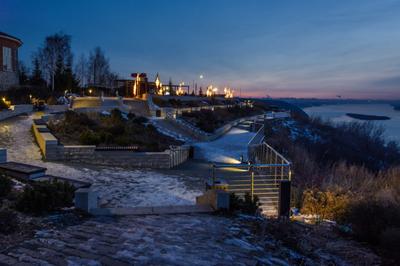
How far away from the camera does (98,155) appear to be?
48.0 ft

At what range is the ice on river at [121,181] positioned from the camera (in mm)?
9688

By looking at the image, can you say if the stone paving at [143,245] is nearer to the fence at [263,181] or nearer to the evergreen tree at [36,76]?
the fence at [263,181]

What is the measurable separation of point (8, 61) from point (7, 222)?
39939mm

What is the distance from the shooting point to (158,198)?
9.91 m

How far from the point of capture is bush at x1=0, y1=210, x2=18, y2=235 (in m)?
5.23

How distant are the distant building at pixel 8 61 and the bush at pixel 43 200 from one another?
36.8 meters

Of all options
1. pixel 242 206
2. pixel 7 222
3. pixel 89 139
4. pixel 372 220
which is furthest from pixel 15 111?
pixel 372 220

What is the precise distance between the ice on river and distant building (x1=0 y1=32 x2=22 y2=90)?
2574cm

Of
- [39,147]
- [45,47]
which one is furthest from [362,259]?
[45,47]

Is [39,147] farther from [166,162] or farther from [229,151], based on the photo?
[229,151]

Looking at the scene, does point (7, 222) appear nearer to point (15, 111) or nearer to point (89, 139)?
point (89, 139)

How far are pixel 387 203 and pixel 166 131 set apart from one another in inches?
819

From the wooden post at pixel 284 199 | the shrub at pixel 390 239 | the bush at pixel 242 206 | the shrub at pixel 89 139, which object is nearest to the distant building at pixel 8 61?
the shrub at pixel 89 139

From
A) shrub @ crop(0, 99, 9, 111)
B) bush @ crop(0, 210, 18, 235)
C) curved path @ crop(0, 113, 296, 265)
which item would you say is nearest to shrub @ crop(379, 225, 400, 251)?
curved path @ crop(0, 113, 296, 265)
